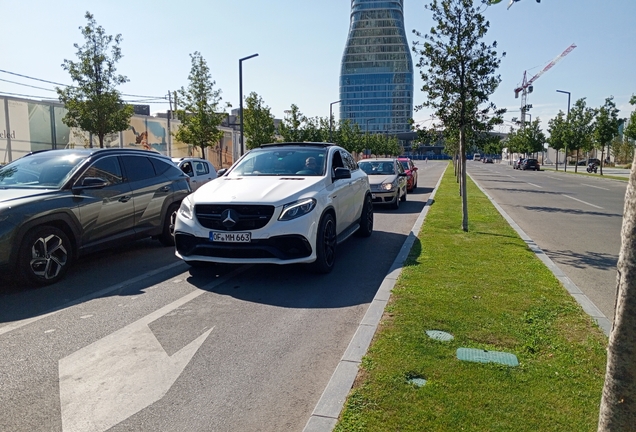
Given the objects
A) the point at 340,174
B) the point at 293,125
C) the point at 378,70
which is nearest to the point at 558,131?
the point at 293,125

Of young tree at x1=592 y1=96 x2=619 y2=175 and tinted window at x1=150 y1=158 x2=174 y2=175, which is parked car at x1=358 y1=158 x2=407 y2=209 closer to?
tinted window at x1=150 y1=158 x2=174 y2=175

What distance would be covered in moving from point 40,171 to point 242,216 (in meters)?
3.20

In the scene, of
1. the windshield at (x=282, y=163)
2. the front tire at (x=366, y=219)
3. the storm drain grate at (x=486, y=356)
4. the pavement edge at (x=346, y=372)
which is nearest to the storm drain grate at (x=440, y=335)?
the storm drain grate at (x=486, y=356)

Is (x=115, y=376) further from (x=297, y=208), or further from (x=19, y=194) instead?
(x=19, y=194)

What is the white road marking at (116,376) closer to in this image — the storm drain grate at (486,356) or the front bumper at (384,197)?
the storm drain grate at (486,356)

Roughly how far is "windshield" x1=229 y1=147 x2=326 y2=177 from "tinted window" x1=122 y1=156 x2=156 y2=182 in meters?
1.64

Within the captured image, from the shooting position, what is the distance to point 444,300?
5281 millimetres

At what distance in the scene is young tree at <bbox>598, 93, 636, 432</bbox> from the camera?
5.76 ft

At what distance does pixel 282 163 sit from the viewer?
25.9ft

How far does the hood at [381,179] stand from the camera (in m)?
15.3

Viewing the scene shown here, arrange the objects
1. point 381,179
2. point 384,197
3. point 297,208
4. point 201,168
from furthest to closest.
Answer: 1. point 201,168
2. point 381,179
3. point 384,197
4. point 297,208

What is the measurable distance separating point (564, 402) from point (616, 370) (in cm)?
152

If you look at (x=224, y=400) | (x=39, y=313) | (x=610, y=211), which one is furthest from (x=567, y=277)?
(x=610, y=211)

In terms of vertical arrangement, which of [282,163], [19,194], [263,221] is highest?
[282,163]
